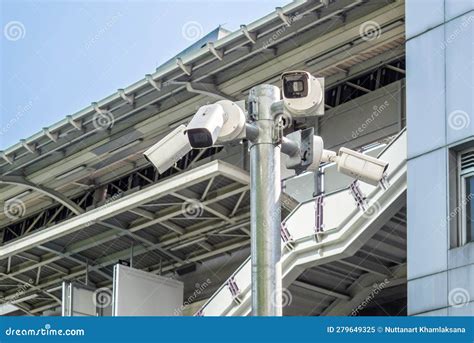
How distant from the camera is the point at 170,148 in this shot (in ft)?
33.0

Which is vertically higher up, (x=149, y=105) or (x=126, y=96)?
(x=126, y=96)

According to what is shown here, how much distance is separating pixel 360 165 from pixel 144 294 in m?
27.9

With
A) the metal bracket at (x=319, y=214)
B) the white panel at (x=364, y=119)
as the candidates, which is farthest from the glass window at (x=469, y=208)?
the white panel at (x=364, y=119)

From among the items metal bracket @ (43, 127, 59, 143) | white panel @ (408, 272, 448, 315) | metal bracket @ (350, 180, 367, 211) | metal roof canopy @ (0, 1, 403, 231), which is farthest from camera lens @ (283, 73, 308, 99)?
metal bracket @ (43, 127, 59, 143)

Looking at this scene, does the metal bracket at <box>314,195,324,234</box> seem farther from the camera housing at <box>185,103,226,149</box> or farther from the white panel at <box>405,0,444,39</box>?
the camera housing at <box>185,103,226,149</box>

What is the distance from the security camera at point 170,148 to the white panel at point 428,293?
493 inches

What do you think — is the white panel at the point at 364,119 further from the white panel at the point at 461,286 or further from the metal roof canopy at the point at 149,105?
the white panel at the point at 461,286

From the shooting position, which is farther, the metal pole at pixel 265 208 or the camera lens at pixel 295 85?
the camera lens at pixel 295 85

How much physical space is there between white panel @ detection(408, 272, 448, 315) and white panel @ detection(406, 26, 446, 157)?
2.80 m

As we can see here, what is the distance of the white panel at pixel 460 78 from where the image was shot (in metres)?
22.0

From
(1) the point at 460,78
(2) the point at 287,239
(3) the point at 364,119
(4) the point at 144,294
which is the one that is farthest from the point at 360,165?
(4) the point at 144,294

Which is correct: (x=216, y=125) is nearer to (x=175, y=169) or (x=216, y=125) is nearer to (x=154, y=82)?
(x=154, y=82)

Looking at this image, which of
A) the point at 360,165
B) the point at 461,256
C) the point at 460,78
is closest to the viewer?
the point at 360,165

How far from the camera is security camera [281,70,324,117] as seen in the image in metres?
9.84
